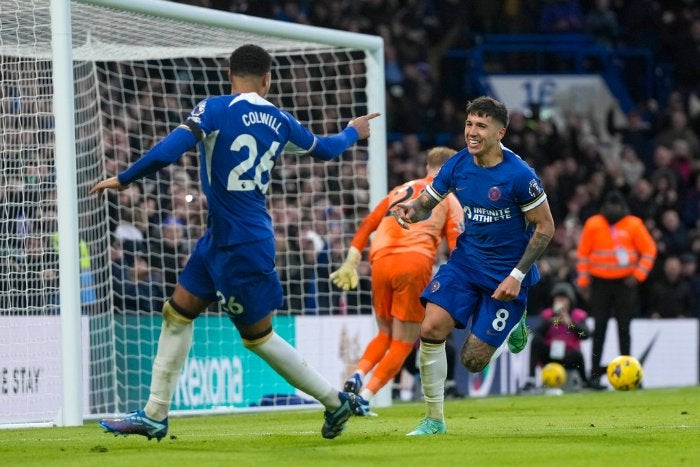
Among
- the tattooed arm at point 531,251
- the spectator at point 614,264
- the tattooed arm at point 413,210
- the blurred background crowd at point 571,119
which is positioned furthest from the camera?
the blurred background crowd at point 571,119

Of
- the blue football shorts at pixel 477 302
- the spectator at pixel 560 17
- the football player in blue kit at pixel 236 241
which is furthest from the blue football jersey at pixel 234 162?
the spectator at pixel 560 17

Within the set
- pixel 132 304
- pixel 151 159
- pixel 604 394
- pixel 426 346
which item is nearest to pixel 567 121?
pixel 604 394

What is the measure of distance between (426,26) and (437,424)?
16.0 metres

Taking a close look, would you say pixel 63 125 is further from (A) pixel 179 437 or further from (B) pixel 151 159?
(B) pixel 151 159

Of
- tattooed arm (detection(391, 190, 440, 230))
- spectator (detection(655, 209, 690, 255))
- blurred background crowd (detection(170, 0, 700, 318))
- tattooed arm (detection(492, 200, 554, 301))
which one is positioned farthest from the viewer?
spectator (detection(655, 209, 690, 255))

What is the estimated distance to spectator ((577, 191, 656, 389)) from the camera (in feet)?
57.6

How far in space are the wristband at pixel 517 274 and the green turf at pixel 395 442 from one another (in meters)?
0.97

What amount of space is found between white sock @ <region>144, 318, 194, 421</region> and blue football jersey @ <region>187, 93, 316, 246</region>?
23.7 inches

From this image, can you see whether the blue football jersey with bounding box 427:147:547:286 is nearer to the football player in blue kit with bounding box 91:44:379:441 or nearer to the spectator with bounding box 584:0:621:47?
the football player in blue kit with bounding box 91:44:379:441

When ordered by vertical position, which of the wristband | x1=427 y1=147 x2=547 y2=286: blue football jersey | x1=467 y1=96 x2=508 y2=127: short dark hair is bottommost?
the wristband

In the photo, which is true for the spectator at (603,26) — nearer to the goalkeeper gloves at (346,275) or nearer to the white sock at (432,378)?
the goalkeeper gloves at (346,275)

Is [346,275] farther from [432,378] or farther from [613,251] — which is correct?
[613,251]

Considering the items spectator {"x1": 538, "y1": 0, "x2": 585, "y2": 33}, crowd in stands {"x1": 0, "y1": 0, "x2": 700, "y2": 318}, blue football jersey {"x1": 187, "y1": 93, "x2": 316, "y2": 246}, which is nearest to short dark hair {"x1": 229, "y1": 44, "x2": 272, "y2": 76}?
blue football jersey {"x1": 187, "y1": 93, "x2": 316, "y2": 246}

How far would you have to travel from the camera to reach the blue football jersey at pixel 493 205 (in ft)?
28.9
